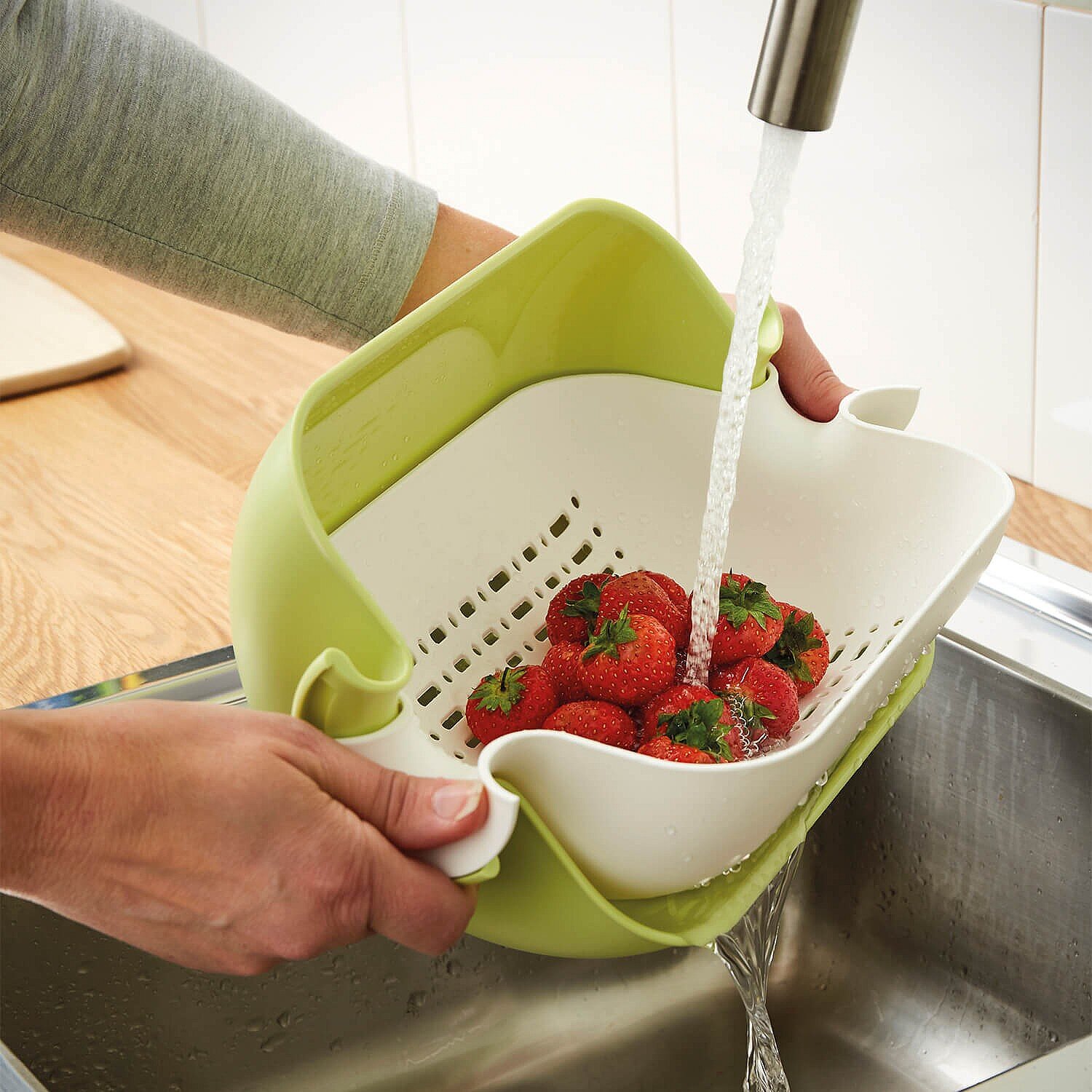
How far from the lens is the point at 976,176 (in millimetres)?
840

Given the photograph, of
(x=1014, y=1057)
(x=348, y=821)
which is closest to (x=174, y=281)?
(x=348, y=821)

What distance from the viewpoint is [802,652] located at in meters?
0.67

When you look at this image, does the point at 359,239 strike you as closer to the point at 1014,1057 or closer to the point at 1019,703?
the point at 1019,703

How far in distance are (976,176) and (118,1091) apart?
0.78 meters

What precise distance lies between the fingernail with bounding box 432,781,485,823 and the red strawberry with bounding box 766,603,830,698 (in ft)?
0.92

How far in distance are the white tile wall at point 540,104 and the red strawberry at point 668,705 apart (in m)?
0.63

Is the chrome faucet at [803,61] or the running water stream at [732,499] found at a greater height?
the chrome faucet at [803,61]

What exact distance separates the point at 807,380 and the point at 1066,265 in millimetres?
247

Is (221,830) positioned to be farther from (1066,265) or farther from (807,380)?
(1066,265)

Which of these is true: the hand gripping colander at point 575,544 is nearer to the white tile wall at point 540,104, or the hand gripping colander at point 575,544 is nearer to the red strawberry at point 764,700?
the red strawberry at point 764,700

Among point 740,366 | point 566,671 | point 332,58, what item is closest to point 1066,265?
point 740,366

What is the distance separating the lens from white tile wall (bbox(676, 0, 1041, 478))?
0.81 metres

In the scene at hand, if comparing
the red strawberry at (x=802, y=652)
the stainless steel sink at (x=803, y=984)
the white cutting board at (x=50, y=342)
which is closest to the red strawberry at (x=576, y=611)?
the red strawberry at (x=802, y=652)

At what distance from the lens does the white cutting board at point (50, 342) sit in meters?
1.21
